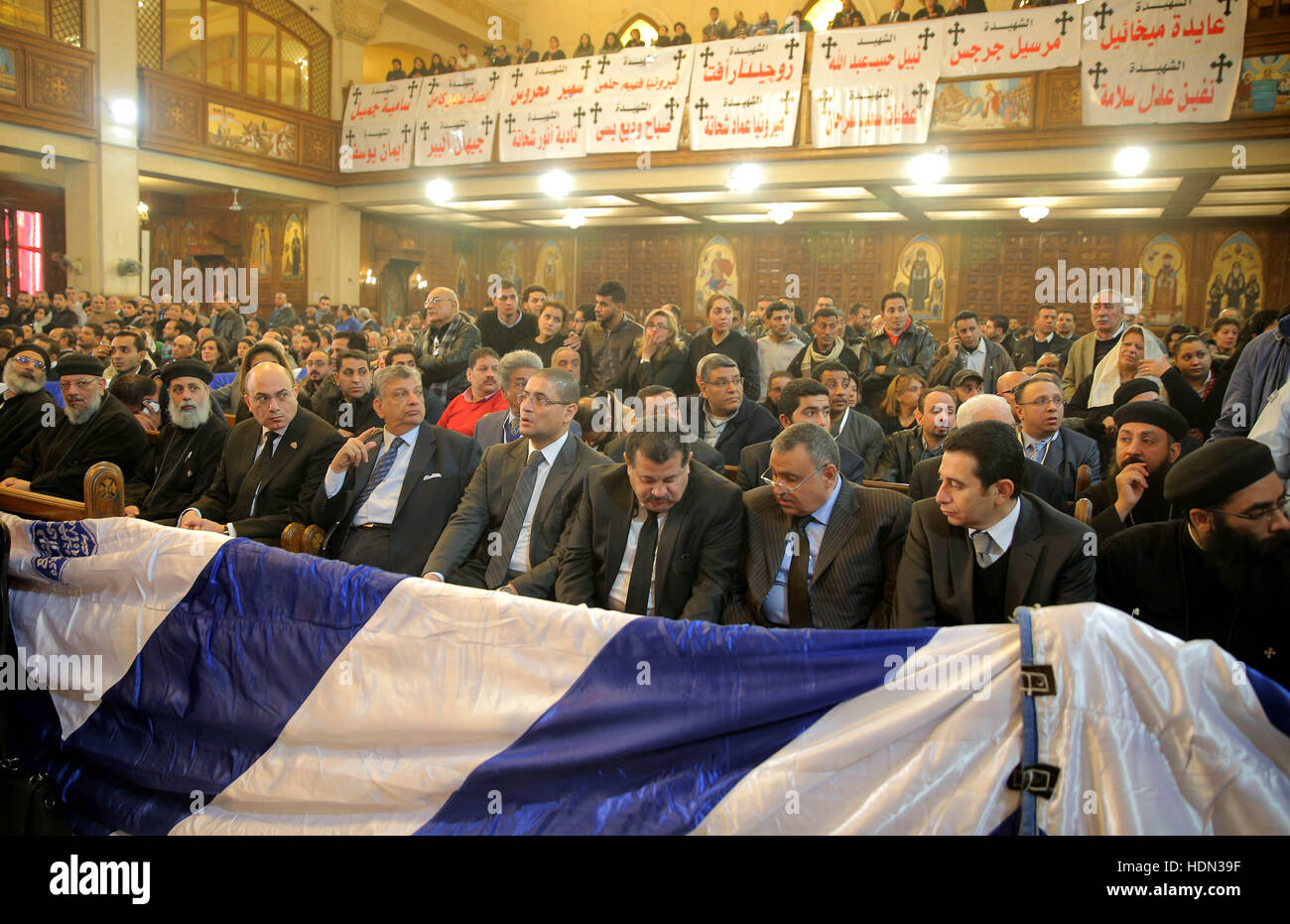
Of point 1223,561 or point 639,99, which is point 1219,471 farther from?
point 639,99

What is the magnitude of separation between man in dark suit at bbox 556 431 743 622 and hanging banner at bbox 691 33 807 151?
9710mm

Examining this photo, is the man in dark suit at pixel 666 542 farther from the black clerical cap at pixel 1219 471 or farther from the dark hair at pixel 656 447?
the black clerical cap at pixel 1219 471

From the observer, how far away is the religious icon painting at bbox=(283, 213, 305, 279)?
17062mm

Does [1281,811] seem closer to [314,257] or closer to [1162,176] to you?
[1162,176]

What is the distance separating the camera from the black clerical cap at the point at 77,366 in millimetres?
5453

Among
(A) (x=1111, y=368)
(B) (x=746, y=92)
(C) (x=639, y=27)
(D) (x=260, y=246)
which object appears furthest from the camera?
(C) (x=639, y=27)

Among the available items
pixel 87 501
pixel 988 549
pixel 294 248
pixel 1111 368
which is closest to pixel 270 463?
pixel 87 501

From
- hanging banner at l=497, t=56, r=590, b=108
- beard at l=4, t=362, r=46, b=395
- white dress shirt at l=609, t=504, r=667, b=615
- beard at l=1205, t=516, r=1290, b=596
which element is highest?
hanging banner at l=497, t=56, r=590, b=108

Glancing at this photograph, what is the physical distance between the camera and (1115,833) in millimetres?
1700

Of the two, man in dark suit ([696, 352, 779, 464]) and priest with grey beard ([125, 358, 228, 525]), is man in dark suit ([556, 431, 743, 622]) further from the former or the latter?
priest with grey beard ([125, 358, 228, 525])

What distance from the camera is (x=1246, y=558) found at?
2527mm

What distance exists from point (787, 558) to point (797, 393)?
1.68 metres

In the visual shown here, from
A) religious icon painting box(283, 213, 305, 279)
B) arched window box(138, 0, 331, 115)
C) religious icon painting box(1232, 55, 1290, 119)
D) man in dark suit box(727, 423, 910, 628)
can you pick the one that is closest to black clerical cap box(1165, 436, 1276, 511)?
man in dark suit box(727, 423, 910, 628)

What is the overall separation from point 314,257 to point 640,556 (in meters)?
15.4
